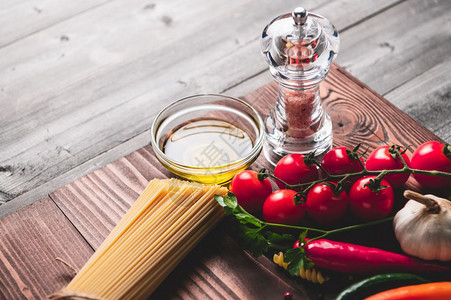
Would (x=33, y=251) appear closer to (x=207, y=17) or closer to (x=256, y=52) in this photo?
(x=256, y=52)

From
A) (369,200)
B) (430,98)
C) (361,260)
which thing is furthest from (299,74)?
(430,98)

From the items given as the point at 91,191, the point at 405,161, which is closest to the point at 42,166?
the point at 91,191

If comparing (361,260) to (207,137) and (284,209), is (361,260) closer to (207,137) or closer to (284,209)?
(284,209)

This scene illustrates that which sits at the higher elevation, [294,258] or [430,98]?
[294,258]

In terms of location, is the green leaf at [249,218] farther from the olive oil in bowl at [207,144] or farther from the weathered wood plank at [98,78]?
the weathered wood plank at [98,78]

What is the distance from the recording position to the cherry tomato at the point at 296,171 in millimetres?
1246

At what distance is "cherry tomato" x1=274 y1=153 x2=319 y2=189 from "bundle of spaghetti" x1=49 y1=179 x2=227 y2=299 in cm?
14

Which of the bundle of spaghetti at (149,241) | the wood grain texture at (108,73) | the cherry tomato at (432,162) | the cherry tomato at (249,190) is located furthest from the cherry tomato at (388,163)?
the wood grain texture at (108,73)

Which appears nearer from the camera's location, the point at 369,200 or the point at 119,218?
the point at 369,200

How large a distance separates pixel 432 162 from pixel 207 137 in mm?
553

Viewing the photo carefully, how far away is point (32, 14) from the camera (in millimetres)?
2158

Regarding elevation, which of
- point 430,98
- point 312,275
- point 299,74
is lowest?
point 430,98

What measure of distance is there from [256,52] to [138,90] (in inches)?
17.4

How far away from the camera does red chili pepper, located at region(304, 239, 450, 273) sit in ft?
3.69
